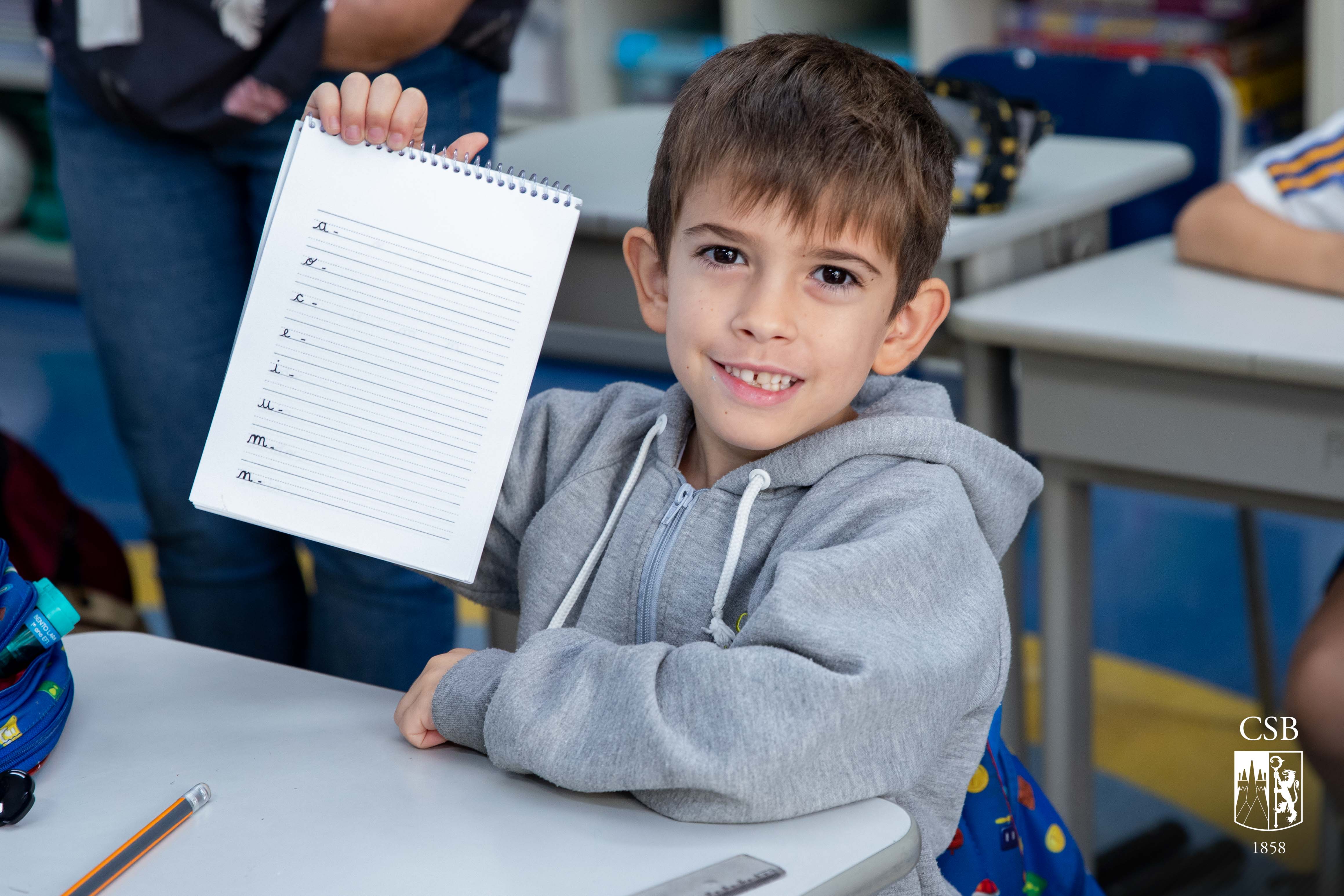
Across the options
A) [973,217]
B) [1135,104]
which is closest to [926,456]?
[973,217]

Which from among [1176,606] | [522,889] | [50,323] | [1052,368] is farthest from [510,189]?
[50,323]

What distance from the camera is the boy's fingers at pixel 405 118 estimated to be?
32.3 inches

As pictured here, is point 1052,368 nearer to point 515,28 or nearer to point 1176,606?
point 515,28

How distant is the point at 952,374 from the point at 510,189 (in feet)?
8.36

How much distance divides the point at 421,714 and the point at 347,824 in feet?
0.32

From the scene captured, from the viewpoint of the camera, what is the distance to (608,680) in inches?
28.5

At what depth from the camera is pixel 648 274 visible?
3.17 ft

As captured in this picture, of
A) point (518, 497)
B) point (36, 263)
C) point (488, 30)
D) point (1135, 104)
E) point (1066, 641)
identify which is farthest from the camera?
point (36, 263)

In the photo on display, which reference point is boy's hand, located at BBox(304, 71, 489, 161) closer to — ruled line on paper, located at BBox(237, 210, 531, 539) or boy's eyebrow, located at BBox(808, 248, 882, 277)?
ruled line on paper, located at BBox(237, 210, 531, 539)

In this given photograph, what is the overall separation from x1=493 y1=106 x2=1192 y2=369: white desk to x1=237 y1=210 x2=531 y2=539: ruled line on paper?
0.69m

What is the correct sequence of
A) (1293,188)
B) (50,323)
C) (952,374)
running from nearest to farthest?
(1293,188) < (952,374) < (50,323)

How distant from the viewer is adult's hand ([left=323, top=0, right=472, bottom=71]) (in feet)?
3.88

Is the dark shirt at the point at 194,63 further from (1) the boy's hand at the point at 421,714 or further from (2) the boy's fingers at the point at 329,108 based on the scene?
(1) the boy's hand at the point at 421,714

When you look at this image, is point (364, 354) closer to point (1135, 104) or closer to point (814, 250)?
point (814, 250)
